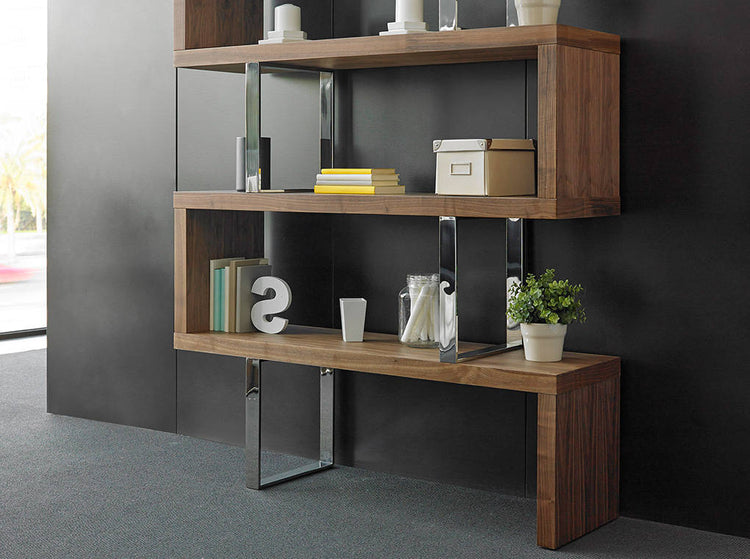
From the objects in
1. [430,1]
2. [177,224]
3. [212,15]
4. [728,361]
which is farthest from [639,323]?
[212,15]

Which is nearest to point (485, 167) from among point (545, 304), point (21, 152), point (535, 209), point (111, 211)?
point (535, 209)

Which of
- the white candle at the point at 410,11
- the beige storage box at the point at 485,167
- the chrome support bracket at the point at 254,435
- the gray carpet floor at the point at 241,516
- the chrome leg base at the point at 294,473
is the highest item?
the white candle at the point at 410,11

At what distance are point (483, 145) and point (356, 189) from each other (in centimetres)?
52

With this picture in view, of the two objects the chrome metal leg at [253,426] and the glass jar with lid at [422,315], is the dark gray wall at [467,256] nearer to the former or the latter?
the glass jar with lid at [422,315]

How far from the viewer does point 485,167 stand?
3.06 m

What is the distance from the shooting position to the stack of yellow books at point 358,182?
11.0ft

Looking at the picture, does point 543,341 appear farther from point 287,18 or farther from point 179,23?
point 179,23

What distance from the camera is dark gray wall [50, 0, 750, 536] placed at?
3160 millimetres

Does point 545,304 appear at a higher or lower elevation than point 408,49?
lower

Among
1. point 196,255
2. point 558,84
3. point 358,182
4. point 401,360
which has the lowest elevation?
point 401,360

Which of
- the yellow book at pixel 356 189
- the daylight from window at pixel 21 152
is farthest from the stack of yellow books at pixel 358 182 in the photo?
the daylight from window at pixel 21 152

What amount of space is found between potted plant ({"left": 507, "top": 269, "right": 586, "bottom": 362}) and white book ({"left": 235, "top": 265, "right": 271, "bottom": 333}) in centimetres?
108

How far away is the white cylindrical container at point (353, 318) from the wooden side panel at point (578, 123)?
904 mm

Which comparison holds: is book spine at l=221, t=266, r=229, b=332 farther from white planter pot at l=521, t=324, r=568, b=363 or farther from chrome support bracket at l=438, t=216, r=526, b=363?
white planter pot at l=521, t=324, r=568, b=363
